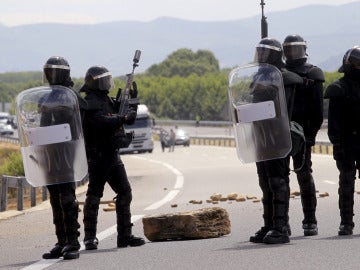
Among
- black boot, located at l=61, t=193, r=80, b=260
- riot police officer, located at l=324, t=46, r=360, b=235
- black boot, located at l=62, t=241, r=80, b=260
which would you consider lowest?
black boot, located at l=62, t=241, r=80, b=260

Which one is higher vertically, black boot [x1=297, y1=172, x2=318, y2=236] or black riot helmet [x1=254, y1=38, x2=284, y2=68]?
black riot helmet [x1=254, y1=38, x2=284, y2=68]

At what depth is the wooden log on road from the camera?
12859mm

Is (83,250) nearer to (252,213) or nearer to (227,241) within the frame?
(227,241)

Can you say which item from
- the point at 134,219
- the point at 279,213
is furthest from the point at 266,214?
the point at 134,219

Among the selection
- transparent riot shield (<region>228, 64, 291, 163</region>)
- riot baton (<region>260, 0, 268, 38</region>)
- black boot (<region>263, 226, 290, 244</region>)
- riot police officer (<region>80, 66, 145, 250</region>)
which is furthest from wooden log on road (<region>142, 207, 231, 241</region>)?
riot baton (<region>260, 0, 268, 38</region>)

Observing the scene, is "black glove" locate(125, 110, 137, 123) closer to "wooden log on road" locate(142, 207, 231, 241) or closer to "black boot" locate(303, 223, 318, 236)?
Result: "wooden log on road" locate(142, 207, 231, 241)

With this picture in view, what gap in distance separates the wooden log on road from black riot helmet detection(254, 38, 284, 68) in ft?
5.66

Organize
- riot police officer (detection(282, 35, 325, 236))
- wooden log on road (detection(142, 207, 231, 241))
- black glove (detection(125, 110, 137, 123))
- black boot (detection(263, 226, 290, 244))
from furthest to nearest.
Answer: wooden log on road (detection(142, 207, 231, 241)) → riot police officer (detection(282, 35, 325, 236)) → black glove (detection(125, 110, 137, 123)) → black boot (detection(263, 226, 290, 244))

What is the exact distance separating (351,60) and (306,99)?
2.14 feet

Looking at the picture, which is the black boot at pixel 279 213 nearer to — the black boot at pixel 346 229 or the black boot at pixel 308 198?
the black boot at pixel 346 229

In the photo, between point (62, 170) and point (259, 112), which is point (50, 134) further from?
point (259, 112)

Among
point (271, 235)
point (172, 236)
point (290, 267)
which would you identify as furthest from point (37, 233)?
point (290, 267)

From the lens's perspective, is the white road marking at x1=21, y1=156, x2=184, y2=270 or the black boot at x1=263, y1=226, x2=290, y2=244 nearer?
the white road marking at x1=21, y1=156, x2=184, y2=270

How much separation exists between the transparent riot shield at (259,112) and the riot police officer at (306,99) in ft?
2.57
